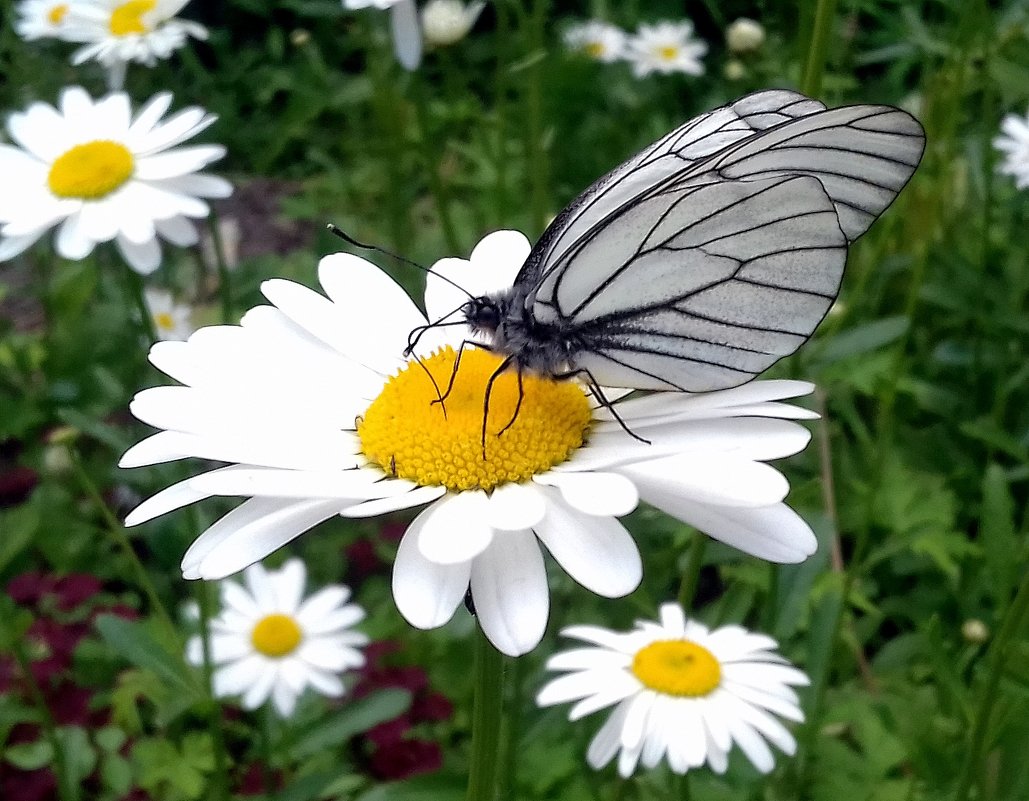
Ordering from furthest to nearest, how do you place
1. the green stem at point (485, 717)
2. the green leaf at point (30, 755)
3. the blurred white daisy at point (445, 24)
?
the blurred white daisy at point (445, 24)
the green leaf at point (30, 755)
the green stem at point (485, 717)

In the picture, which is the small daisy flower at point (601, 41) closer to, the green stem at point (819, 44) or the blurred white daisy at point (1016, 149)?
the blurred white daisy at point (1016, 149)

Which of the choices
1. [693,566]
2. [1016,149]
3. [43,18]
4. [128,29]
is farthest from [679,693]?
[43,18]

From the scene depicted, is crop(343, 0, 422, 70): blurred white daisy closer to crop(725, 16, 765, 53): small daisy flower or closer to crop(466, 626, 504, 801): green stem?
crop(725, 16, 765, 53): small daisy flower

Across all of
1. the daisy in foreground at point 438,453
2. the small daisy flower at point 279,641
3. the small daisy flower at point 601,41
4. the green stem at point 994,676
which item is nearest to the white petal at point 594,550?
the daisy in foreground at point 438,453

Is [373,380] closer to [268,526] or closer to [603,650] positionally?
[268,526]

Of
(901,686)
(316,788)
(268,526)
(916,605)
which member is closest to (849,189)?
(268,526)

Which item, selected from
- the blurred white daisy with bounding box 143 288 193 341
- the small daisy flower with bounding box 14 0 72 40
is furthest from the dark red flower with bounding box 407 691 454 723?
the small daisy flower with bounding box 14 0 72 40

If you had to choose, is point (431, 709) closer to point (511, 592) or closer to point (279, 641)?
point (279, 641)
